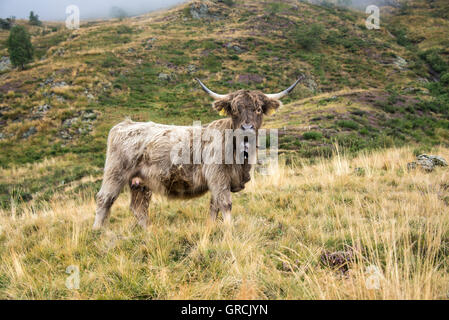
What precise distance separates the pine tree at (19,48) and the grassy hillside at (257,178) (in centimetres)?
453

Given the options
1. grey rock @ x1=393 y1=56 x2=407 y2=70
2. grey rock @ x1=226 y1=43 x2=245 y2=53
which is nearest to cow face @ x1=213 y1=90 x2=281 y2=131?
grey rock @ x1=226 y1=43 x2=245 y2=53

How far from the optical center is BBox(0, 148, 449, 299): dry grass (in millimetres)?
2145

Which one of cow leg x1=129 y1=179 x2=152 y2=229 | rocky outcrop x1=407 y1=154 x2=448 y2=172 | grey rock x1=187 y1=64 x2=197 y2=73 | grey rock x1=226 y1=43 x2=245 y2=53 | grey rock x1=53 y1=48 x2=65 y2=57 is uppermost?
grey rock x1=226 y1=43 x2=245 y2=53

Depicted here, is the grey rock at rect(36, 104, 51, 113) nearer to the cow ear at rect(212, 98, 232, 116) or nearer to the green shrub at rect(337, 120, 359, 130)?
the cow ear at rect(212, 98, 232, 116)

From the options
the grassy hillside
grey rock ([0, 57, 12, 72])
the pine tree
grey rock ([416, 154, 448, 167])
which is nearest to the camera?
the grassy hillside

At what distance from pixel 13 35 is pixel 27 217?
1833 inches

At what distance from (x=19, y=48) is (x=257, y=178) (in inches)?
1749

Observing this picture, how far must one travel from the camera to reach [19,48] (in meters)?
34.6

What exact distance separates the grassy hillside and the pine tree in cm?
453

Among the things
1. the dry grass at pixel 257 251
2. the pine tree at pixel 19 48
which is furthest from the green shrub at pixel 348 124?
the pine tree at pixel 19 48

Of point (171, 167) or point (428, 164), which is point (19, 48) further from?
point (428, 164)

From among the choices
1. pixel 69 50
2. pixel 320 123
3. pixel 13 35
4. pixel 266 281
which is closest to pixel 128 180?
pixel 266 281

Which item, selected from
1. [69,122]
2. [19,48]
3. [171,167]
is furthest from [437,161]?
[19,48]

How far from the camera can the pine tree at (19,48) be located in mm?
34344
